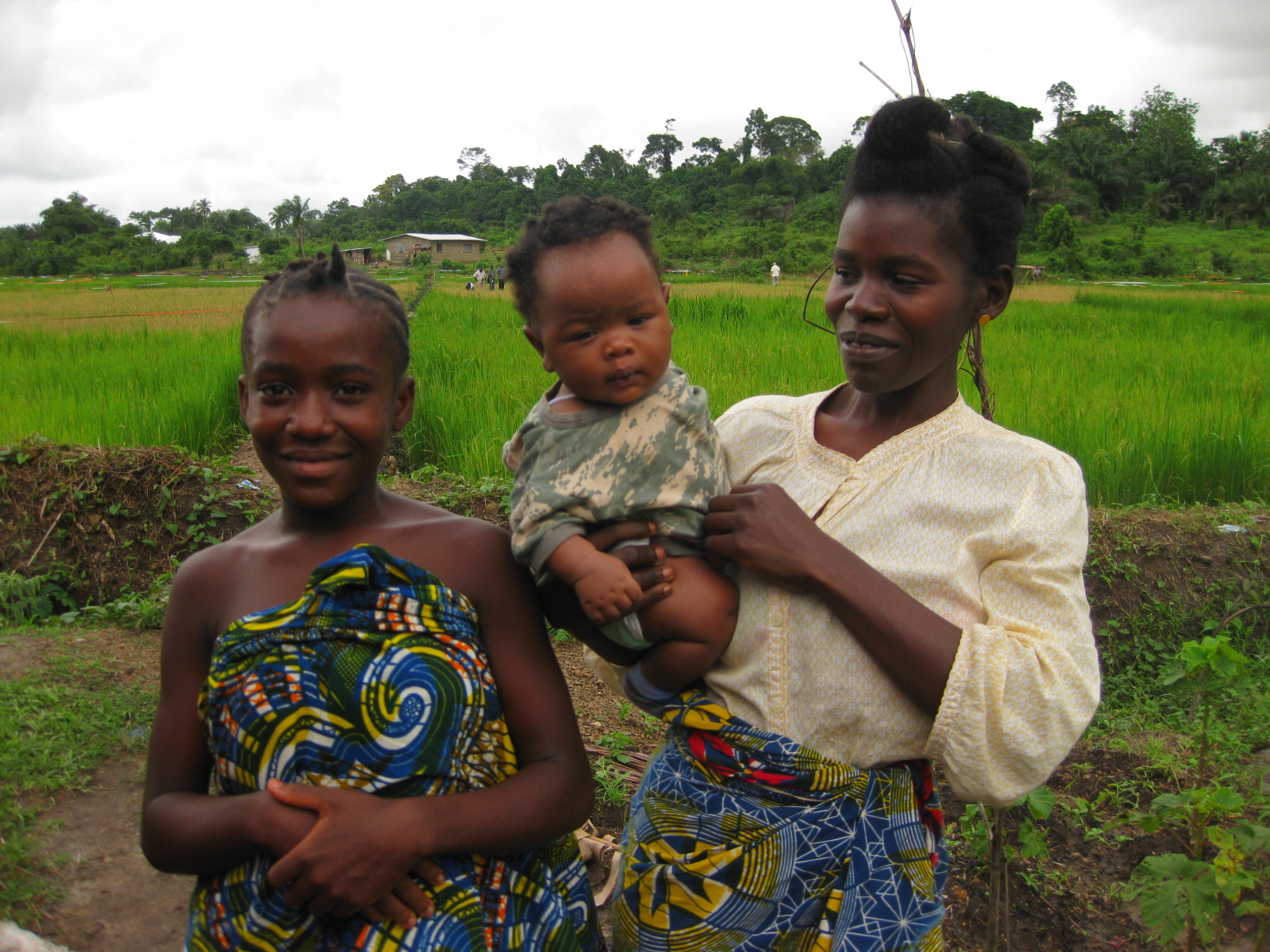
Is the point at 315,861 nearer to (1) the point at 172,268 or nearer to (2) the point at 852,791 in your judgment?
(2) the point at 852,791

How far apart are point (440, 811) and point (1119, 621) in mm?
3310

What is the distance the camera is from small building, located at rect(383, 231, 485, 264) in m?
41.9

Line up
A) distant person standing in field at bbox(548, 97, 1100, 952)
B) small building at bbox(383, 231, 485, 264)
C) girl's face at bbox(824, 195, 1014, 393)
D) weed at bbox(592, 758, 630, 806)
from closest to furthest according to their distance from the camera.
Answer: distant person standing in field at bbox(548, 97, 1100, 952)
girl's face at bbox(824, 195, 1014, 393)
weed at bbox(592, 758, 630, 806)
small building at bbox(383, 231, 485, 264)

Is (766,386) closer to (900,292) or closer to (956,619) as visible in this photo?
(900,292)

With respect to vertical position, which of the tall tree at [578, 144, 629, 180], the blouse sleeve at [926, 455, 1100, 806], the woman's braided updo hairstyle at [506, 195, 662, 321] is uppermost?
the tall tree at [578, 144, 629, 180]

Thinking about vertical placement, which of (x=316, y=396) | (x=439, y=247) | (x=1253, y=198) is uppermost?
(x=1253, y=198)

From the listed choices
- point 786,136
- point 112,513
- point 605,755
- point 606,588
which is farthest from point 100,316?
point 786,136

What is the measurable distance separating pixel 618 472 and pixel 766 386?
15.3 feet

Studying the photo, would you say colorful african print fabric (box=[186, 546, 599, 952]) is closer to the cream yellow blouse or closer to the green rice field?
the cream yellow blouse

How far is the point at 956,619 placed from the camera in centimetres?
121

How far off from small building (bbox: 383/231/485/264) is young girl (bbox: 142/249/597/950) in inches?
1638

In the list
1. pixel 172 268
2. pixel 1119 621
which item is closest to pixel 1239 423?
pixel 1119 621

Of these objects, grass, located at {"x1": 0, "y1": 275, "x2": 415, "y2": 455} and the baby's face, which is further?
grass, located at {"x1": 0, "y1": 275, "x2": 415, "y2": 455}

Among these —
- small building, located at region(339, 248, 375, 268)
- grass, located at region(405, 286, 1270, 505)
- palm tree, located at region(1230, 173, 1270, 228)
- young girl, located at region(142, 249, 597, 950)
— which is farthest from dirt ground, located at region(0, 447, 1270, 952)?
palm tree, located at region(1230, 173, 1270, 228)
